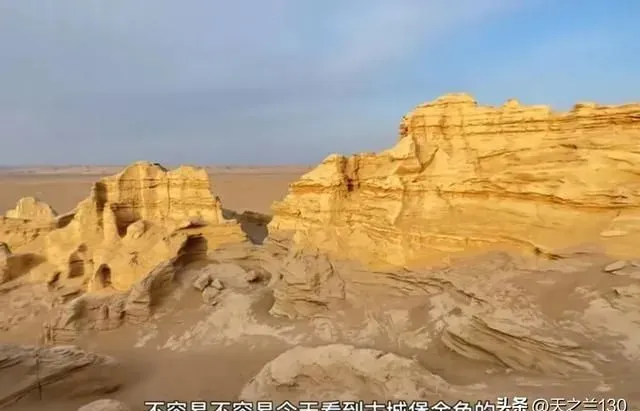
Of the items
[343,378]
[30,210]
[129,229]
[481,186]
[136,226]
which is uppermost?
[481,186]

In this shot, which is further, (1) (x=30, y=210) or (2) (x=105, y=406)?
(1) (x=30, y=210)

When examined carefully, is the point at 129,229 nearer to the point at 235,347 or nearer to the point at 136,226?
the point at 136,226

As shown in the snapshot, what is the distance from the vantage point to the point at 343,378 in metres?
8.41

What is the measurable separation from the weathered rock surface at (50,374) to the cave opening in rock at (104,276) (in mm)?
6748

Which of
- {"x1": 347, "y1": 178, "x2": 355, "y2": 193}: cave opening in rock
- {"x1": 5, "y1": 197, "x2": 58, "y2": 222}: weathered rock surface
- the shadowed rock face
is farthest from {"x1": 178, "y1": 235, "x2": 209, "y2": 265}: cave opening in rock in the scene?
{"x1": 5, "y1": 197, "x2": 58, "y2": 222}: weathered rock surface

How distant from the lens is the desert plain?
841cm

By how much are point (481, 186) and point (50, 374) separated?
32.0 feet

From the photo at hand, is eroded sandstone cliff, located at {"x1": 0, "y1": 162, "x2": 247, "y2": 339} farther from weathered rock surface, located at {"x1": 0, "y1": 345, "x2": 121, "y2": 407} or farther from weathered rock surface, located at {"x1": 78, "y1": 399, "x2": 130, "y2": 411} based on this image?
weathered rock surface, located at {"x1": 78, "y1": 399, "x2": 130, "y2": 411}

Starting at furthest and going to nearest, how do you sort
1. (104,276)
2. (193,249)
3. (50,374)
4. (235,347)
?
(193,249)
(104,276)
(235,347)
(50,374)

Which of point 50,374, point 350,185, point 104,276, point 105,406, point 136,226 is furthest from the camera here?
point 136,226

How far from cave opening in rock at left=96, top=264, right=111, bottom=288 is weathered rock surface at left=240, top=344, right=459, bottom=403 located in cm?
1017

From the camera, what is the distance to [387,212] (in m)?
14.0

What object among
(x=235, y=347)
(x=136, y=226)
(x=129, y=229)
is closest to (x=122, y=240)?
(x=129, y=229)

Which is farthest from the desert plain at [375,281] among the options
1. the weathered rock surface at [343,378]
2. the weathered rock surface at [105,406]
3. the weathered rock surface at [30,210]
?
the weathered rock surface at [30,210]
